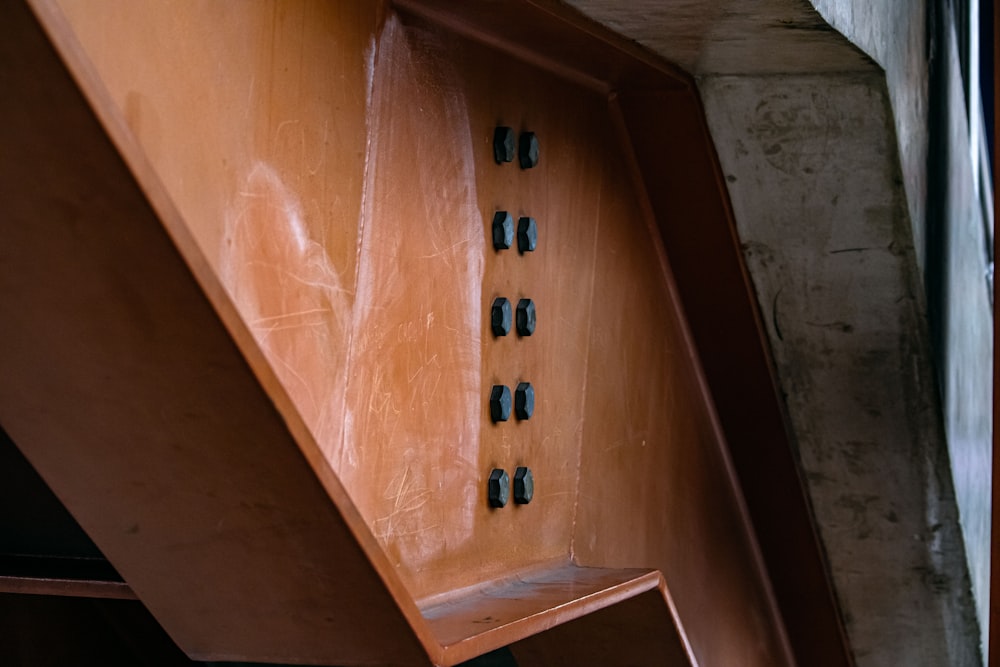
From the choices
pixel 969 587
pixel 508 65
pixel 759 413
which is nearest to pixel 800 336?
pixel 759 413

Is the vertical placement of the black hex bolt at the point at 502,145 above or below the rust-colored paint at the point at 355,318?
above

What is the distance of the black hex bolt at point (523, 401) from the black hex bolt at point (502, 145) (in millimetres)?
408

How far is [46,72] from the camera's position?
1.02m

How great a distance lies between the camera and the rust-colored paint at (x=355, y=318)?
47.3 inches

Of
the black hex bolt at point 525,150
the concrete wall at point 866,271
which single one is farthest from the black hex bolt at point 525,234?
the concrete wall at point 866,271

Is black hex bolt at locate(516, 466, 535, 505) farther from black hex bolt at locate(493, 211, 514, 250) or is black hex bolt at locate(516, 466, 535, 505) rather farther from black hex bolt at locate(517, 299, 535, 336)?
black hex bolt at locate(493, 211, 514, 250)

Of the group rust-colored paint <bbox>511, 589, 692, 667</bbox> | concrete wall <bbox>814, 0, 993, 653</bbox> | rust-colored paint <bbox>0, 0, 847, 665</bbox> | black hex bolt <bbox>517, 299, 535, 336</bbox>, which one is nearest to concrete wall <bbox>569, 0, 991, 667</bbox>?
concrete wall <bbox>814, 0, 993, 653</bbox>

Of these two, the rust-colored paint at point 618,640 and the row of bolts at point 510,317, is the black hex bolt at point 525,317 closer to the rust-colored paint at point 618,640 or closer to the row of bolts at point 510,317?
the row of bolts at point 510,317

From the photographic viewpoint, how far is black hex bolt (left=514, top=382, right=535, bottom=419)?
2145mm

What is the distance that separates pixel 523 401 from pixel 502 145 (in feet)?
1.51

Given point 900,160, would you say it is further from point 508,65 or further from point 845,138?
point 508,65

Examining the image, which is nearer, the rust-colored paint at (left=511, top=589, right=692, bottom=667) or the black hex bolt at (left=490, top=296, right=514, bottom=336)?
the black hex bolt at (left=490, top=296, right=514, bottom=336)

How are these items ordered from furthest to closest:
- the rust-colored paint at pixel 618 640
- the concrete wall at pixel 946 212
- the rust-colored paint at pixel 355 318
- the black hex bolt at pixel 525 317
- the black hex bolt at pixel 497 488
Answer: the concrete wall at pixel 946 212 < the rust-colored paint at pixel 618 640 < the black hex bolt at pixel 525 317 < the black hex bolt at pixel 497 488 < the rust-colored paint at pixel 355 318

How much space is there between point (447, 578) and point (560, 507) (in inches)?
18.9
